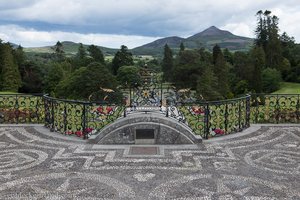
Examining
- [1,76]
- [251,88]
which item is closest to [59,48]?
[1,76]

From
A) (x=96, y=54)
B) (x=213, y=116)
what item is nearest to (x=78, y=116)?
(x=213, y=116)

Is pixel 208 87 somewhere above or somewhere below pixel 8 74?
below

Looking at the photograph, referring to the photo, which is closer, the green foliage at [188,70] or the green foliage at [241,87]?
the green foliage at [241,87]

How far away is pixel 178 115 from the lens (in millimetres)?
11648

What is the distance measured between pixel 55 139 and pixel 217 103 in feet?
19.2

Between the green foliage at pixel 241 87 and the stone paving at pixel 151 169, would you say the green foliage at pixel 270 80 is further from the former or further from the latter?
the stone paving at pixel 151 169

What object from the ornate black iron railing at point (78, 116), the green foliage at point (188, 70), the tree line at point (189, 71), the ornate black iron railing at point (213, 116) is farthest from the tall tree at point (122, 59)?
the ornate black iron railing at point (213, 116)

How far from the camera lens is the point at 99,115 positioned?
1234 cm

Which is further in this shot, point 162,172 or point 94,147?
point 94,147

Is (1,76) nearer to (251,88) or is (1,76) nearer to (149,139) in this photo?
(251,88)

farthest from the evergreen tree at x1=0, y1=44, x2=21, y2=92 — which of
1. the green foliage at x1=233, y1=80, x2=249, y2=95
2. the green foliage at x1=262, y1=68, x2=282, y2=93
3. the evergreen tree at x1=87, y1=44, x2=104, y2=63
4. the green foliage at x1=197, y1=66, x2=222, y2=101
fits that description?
the green foliage at x1=262, y1=68, x2=282, y2=93

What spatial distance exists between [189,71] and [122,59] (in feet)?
47.7

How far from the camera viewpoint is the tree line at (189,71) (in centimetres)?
4425

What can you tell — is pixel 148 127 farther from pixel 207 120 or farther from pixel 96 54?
pixel 96 54
